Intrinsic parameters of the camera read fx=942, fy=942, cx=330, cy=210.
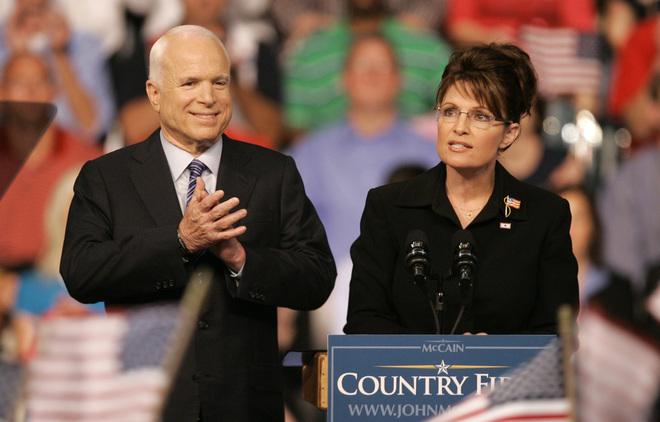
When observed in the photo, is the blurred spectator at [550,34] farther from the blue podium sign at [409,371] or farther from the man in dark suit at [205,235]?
the blue podium sign at [409,371]

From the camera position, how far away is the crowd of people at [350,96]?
5484 mm

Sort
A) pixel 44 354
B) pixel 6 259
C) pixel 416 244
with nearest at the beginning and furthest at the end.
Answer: pixel 44 354, pixel 416 244, pixel 6 259

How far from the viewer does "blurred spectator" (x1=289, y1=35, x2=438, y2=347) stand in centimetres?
551

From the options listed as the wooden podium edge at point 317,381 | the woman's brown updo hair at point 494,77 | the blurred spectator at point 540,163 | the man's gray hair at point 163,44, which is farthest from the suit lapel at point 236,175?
the blurred spectator at point 540,163

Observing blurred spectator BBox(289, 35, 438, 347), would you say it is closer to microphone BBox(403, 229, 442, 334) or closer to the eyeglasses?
the eyeglasses

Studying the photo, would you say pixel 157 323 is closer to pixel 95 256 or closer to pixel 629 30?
pixel 95 256

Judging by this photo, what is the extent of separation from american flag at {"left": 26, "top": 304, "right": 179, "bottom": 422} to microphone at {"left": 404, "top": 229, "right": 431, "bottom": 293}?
1143 mm

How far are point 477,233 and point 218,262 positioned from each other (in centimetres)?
81

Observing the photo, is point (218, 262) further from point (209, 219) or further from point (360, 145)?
point (360, 145)

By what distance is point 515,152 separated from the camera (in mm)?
5582

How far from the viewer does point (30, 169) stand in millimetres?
5527

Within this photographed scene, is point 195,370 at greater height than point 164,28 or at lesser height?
lesser

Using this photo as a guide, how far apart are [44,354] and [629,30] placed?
484 cm

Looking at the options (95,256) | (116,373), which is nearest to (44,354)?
(116,373)
